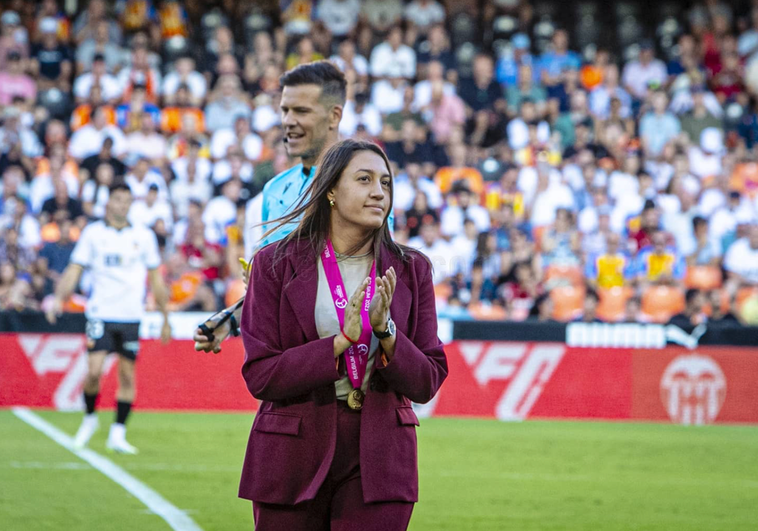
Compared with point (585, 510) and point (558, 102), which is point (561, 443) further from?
point (558, 102)

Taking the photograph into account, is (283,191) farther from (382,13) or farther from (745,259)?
(382,13)

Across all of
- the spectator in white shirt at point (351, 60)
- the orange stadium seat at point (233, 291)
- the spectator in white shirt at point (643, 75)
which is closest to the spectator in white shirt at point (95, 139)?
the orange stadium seat at point (233, 291)

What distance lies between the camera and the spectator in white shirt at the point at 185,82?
63.3ft

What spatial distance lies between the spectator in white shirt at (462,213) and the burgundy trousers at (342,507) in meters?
13.1

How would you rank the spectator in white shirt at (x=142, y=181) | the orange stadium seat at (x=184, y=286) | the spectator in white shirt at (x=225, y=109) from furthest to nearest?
the spectator in white shirt at (x=225, y=109) → the spectator in white shirt at (x=142, y=181) → the orange stadium seat at (x=184, y=286)

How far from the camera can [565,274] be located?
53.8 feet

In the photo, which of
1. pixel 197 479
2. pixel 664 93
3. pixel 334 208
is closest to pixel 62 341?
pixel 197 479

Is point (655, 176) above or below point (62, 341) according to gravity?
above

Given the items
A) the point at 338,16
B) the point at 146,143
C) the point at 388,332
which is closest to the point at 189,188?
the point at 146,143

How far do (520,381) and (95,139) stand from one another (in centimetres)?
836

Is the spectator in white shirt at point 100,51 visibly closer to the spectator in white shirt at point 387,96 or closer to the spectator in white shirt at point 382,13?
the spectator in white shirt at point 387,96

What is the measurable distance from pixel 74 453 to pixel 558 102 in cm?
1246

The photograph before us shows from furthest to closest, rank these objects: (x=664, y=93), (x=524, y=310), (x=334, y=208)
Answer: (x=664, y=93), (x=524, y=310), (x=334, y=208)

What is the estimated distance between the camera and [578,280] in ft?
53.7
